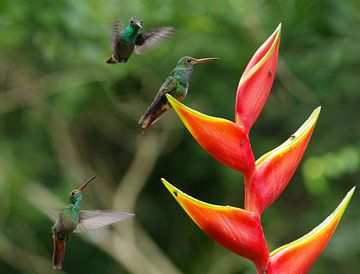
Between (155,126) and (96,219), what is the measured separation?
171 inches

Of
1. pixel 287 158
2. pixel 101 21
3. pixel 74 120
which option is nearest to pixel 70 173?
pixel 74 120

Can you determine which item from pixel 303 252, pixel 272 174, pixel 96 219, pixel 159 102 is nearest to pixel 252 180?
pixel 272 174

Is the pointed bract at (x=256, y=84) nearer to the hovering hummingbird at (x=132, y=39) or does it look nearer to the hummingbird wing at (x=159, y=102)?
the hummingbird wing at (x=159, y=102)

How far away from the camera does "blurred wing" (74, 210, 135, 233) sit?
6.08ft

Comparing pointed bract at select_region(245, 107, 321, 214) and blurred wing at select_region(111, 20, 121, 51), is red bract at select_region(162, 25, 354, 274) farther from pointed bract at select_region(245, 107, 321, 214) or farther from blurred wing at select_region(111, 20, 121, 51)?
blurred wing at select_region(111, 20, 121, 51)

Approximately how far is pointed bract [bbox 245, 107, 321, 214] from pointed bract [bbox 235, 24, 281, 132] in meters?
0.09

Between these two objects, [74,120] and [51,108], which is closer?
[51,108]

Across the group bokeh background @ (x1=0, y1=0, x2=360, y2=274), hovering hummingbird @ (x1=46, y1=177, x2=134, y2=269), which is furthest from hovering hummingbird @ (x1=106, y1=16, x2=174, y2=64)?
bokeh background @ (x1=0, y1=0, x2=360, y2=274)

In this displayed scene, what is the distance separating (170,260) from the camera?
22.1 ft

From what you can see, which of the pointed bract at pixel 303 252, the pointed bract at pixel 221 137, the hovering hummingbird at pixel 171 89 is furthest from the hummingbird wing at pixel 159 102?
the pointed bract at pixel 303 252

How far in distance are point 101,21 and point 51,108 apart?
7.31 ft

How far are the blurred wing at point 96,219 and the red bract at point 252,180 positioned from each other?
0.30 metres

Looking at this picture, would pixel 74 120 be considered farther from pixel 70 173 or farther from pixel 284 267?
pixel 284 267

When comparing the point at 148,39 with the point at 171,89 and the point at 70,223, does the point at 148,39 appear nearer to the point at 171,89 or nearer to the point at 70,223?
the point at 171,89
